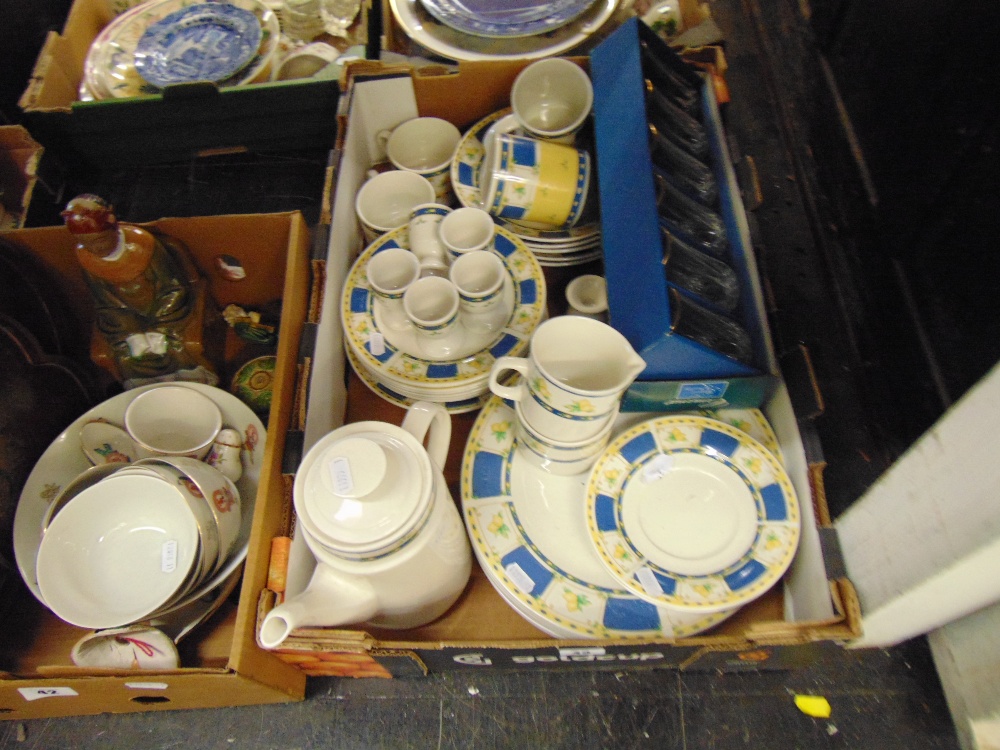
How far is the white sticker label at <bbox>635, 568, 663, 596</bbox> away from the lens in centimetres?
67

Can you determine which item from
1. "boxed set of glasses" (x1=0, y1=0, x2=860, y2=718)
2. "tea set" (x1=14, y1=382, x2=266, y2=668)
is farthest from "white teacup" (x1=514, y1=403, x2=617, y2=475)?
"tea set" (x1=14, y1=382, x2=266, y2=668)

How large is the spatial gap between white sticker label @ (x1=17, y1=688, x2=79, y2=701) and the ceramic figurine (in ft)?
1.24

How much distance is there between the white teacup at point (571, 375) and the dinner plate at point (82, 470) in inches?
12.6

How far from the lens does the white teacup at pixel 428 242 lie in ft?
2.74

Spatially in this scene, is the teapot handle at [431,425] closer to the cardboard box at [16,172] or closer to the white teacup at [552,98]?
the white teacup at [552,98]

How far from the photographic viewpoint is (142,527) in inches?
28.0

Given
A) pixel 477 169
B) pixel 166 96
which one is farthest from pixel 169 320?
pixel 477 169

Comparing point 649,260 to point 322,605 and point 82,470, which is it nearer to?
point 322,605

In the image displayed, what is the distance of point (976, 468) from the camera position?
0.47m

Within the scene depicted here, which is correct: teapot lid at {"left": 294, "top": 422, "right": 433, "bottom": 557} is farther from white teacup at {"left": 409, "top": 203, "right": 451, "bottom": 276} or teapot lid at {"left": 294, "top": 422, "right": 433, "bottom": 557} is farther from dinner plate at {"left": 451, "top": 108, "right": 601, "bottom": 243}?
dinner plate at {"left": 451, "top": 108, "right": 601, "bottom": 243}

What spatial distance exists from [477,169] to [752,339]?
0.47 metres

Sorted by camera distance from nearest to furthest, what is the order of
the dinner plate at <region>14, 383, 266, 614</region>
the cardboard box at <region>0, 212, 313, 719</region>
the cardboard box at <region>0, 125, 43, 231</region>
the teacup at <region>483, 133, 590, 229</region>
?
the cardboard box at <region>0, 212, 313, 719</region>
the dinner plate at <region>14, 383, 266, 614</region>
the teacup at <region>483, 133, 590, 229</region>
the cardboard box at <region>0, 125, 43, 231</region>

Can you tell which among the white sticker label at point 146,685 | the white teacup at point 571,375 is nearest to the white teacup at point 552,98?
the white teacup at point 571,375

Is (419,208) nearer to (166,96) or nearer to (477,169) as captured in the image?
(477,169)
